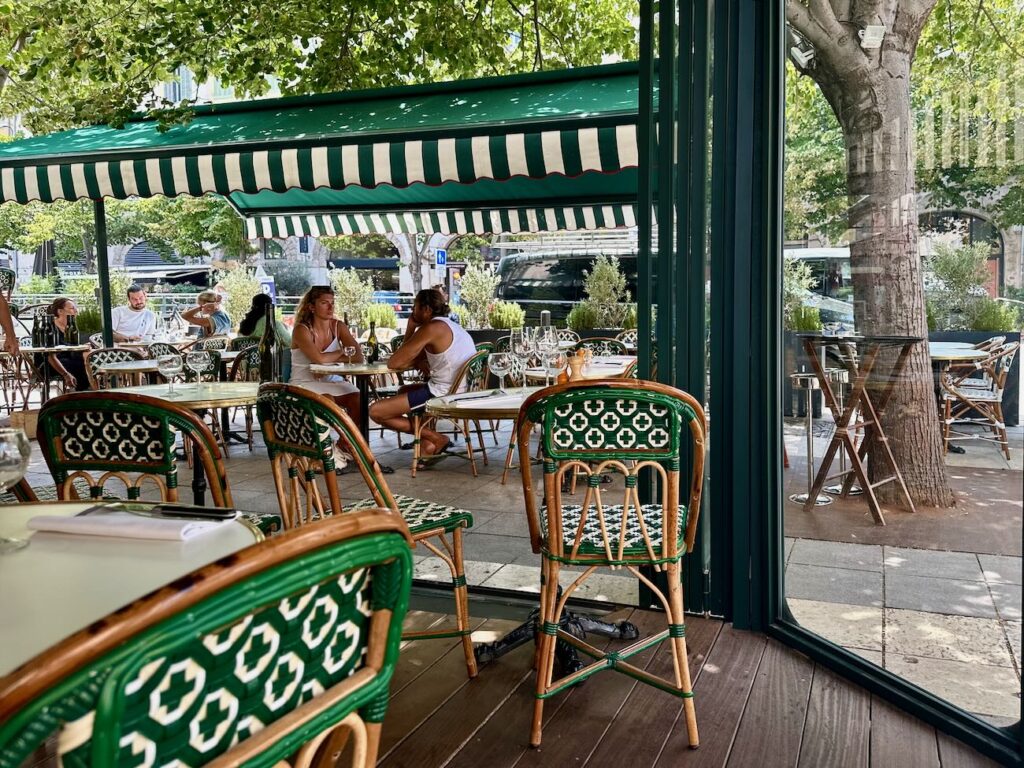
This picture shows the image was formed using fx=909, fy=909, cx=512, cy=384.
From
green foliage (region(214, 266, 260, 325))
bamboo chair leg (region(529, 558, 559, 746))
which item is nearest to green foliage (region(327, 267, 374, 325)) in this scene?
green foliage (region(214, 266, 260, 325))

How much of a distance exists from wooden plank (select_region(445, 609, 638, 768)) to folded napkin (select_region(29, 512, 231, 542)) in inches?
44.6

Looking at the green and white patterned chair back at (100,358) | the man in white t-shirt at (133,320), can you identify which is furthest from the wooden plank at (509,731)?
the man in white t-shirt at (133,320)

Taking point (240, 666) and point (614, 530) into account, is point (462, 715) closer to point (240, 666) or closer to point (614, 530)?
point (614, 530)

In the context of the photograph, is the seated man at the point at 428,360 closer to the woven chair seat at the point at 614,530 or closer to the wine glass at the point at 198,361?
the wine glass at the point at 198,361

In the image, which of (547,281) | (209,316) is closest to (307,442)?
(209,316)

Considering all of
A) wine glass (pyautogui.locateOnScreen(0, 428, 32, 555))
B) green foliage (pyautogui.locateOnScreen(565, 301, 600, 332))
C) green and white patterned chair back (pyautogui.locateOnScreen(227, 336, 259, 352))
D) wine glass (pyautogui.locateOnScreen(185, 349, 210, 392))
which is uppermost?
wine glass (pyautogui.locateOnScreen(0, 428, 32, 555))

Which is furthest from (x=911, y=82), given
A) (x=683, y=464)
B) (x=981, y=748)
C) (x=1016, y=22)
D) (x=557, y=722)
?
(x=557, y=722)

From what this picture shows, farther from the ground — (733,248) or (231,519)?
(733,248)

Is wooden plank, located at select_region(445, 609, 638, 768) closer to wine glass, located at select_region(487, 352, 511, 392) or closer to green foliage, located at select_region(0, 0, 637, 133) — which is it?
wine glass, located at select_region(487, 352, 511, 392)

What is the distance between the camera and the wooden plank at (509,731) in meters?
2.38

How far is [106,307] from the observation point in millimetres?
7852

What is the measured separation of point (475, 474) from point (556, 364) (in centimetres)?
207

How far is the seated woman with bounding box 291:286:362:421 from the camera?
642 cm

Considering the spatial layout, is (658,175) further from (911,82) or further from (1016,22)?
(1016,22)
